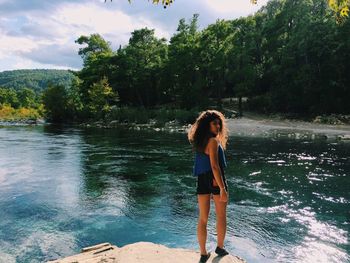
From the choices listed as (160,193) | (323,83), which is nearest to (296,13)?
(323,83)

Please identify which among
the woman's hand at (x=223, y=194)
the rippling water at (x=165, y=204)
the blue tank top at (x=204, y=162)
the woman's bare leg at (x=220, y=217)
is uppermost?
the blue tank top at (x=204, y=162)

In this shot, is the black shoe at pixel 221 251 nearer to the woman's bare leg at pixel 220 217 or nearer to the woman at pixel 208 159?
the woman's bare leg at pixel 220 217

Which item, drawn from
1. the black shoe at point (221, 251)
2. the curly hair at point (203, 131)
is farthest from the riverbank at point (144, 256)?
the curly hair at point (203, 131)

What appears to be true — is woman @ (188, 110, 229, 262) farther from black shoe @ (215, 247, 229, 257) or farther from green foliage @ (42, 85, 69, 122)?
green foliage @ (42, 85, 69, 122)

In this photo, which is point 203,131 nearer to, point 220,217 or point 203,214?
point 203,214

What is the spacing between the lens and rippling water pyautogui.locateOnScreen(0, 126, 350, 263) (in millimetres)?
9688

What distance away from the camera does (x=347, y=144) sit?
98.0 ft

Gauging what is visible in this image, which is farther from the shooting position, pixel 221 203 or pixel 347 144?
pixel 347 144

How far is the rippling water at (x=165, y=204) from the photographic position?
31.8 ft

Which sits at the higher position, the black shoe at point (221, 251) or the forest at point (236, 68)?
the forest at point (236, 68)

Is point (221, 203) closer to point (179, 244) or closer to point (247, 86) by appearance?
point (179, 244)

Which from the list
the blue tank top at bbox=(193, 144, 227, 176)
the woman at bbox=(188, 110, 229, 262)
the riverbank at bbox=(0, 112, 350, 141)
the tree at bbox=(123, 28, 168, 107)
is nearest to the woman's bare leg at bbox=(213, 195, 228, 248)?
the woman at bbox=(188, 110, 229, 262)

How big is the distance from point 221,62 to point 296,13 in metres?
14.1

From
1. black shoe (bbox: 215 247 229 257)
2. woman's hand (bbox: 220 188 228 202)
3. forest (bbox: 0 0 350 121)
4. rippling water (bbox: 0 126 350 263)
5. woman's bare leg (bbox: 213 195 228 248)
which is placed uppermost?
forest (bbox: 0 0 350 121)
